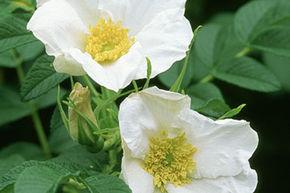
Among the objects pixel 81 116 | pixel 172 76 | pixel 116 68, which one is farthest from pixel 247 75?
pixel 81 116

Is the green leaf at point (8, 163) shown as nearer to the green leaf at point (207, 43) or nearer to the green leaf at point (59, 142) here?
the green leaf at point (59, 142)

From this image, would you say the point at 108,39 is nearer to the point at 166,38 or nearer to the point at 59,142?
the point at 166,38

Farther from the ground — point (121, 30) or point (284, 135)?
point (121, 30)

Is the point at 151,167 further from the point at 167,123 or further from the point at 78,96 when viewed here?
the point at 78,96

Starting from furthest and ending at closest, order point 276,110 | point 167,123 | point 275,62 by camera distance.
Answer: point 276,110 → point 275,62 → point 167,123

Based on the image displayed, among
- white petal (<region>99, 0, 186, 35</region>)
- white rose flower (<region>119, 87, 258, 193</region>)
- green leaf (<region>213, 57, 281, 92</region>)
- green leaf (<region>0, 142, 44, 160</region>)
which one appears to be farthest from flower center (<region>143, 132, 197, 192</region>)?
green leaf (<region>0, 142, 44, 160</region>)

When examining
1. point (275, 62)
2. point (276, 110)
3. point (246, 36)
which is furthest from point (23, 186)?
point (276, 110)

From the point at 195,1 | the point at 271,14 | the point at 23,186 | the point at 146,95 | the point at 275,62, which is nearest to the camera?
the point at 23,186
